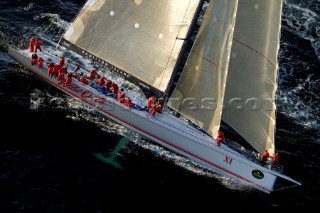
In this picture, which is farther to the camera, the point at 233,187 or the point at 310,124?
the point at 310,124

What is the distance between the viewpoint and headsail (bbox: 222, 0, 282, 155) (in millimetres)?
24359

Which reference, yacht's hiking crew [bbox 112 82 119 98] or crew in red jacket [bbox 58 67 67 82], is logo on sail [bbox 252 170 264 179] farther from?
crew in red jacket [bbox 58 67 67 82]

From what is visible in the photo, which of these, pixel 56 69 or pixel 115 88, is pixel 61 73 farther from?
pixel 115 88

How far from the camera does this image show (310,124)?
33312 millimetres

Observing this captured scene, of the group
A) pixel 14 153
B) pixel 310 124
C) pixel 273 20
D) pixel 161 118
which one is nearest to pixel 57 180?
pixel 14 153

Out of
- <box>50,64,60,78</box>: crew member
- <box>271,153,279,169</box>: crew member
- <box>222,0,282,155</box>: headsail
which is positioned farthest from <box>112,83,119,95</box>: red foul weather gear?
<box>271,153,279,169</box>: crew member

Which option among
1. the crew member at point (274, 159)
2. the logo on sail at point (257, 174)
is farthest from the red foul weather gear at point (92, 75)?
the crew member at point (274, 159)

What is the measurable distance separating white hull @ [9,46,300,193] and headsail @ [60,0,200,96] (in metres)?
2.85

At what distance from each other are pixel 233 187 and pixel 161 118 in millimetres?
6480

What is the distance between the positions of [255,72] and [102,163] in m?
10.8

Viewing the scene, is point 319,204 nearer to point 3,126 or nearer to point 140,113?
point 140,113

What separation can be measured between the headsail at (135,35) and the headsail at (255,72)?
10.8ft

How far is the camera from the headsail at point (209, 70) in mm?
24422

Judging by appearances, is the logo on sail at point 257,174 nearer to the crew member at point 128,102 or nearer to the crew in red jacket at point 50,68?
the crew member at point 128,102
